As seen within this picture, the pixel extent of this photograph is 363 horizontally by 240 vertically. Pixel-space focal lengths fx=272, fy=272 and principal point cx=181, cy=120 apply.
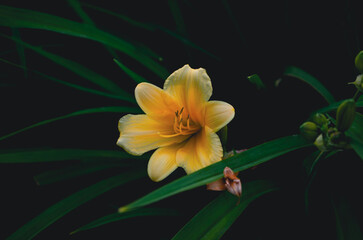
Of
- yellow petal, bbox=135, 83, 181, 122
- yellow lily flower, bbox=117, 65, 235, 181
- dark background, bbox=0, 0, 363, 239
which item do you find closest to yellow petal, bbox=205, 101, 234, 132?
yellow lily flower, bbox=117, 65, 235, 181

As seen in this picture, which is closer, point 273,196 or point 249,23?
point 273,196

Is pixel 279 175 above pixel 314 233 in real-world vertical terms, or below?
above

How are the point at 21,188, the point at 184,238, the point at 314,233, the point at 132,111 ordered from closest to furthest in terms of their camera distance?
the point at 184,238, the point at 314,233, the point at 132,111, the point at 21,188

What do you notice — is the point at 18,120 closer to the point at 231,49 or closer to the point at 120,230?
the point at 120,230

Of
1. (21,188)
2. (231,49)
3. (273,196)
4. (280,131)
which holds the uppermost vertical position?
(231,49)

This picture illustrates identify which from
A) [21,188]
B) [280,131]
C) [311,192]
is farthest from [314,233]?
[21,188]

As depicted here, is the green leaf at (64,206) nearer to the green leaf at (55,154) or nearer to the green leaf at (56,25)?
the green leaf at (55,154)

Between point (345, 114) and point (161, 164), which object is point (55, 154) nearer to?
point (161, 164)

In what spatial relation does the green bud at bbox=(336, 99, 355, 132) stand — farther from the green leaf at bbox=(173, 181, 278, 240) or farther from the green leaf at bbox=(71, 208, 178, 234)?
the green leaf at bbox=(71, 208, 178, 234)

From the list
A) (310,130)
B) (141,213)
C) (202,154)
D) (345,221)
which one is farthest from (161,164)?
(345,221)
